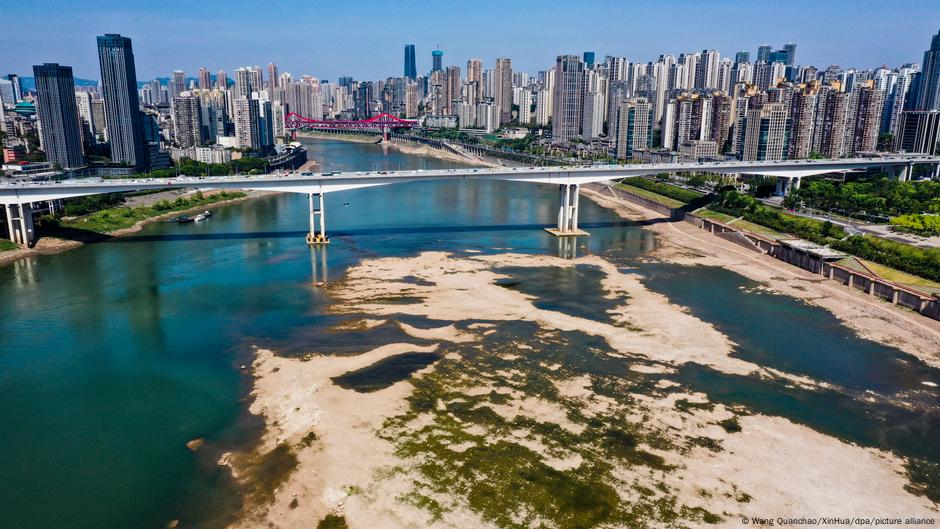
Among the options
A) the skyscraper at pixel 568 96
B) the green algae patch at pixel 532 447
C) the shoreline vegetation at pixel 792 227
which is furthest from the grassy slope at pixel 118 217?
the skyscraper at pixel 568 96

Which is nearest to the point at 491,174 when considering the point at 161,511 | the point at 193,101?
the point at 161,511

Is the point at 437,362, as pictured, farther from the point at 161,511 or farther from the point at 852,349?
the point at 852,349

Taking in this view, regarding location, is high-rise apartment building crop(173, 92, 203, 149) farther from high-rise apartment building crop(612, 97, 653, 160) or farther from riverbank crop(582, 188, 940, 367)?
riverbank crop(582, 188, 940, 367)

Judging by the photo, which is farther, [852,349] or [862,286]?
[862,286]

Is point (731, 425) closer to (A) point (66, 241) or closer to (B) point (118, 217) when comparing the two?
(A) point (66, 241)

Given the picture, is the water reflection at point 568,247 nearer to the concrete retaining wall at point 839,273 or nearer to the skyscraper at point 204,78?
the concrete retaining wall at point 839,273

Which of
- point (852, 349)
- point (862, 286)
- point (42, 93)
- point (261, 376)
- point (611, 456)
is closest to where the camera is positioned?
point (611, 456)

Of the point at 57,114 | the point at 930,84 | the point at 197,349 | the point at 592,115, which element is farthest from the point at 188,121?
the point at 930,84
